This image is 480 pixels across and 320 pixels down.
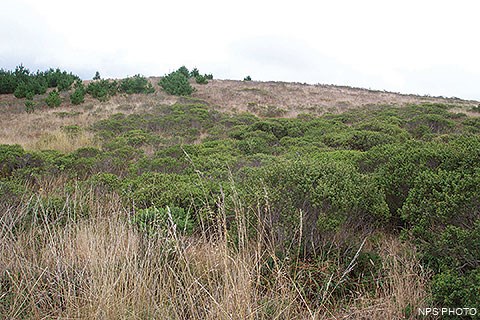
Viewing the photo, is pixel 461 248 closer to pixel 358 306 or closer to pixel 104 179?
pixel 358 306

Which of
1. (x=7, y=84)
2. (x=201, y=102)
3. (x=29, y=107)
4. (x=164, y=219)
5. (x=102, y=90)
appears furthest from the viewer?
(x=7, y=84)

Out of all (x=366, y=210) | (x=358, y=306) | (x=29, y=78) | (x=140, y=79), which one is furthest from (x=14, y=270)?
(x=29, y=78)

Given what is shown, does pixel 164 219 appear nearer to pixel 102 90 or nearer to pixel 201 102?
pixel 201 102

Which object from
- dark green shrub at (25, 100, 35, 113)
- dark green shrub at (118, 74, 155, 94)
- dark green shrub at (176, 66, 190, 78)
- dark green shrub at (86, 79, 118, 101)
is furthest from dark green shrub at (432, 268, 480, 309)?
dark green shrub at (176, 66, 190, 78)

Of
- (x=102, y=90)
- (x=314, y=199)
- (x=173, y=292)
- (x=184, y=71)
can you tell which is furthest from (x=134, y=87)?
(x=173, y=292)

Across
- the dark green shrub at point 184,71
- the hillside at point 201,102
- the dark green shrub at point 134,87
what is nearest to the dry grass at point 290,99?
the hillside at point 201,102

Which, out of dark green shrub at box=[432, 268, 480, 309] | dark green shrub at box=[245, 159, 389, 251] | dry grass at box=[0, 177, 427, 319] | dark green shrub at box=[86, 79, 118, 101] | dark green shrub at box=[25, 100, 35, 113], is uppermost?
dark green shrub at box=[86, 79, 118, 101]

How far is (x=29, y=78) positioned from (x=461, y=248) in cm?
2681

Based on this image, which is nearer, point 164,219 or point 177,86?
point 164,219

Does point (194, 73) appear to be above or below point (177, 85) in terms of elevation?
above

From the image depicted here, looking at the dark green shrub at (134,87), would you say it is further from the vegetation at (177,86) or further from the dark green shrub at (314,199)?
the dark green shrub at (314,199)

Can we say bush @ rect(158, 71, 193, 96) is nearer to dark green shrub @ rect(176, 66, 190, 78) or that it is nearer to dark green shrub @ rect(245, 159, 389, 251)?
dark green shrub @ rect(176, 66, 190, 78)

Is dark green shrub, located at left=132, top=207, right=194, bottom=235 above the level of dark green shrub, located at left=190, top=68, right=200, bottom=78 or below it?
below

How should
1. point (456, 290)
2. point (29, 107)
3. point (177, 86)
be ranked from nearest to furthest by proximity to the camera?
point (456, 290) → point (29, 107) → point (177, 86)
